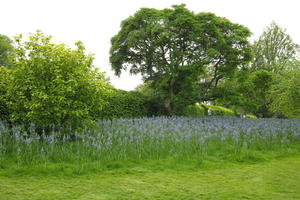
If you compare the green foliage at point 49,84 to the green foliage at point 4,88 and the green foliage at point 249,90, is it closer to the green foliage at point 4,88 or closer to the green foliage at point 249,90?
the green foliage at point 4,88

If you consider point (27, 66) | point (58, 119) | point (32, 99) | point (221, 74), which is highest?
point (221, 74)

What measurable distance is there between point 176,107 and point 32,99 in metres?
14.3

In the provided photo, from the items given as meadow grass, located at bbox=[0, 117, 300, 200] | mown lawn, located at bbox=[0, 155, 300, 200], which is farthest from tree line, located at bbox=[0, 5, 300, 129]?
mown lawn, located at bbox=[0, 155, 300, 200]

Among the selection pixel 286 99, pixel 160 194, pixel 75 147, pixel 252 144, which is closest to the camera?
pixel 160 194

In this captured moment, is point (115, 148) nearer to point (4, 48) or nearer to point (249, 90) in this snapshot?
point (249, 90)

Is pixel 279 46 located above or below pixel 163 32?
above

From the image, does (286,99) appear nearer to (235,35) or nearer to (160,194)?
(235,35)

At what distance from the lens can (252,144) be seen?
1003cm

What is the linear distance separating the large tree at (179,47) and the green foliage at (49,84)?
404 inches

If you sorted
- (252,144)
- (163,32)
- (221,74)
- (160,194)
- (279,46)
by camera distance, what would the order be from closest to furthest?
(160,194)
(252,144)
(163,32)
(221,74)
(279,46)

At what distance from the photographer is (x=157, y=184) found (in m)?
5.67

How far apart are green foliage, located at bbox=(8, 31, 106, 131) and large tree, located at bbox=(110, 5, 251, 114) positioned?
10.3 metres

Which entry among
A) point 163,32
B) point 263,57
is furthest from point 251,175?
point 263,57

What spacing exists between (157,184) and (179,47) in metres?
16.0
